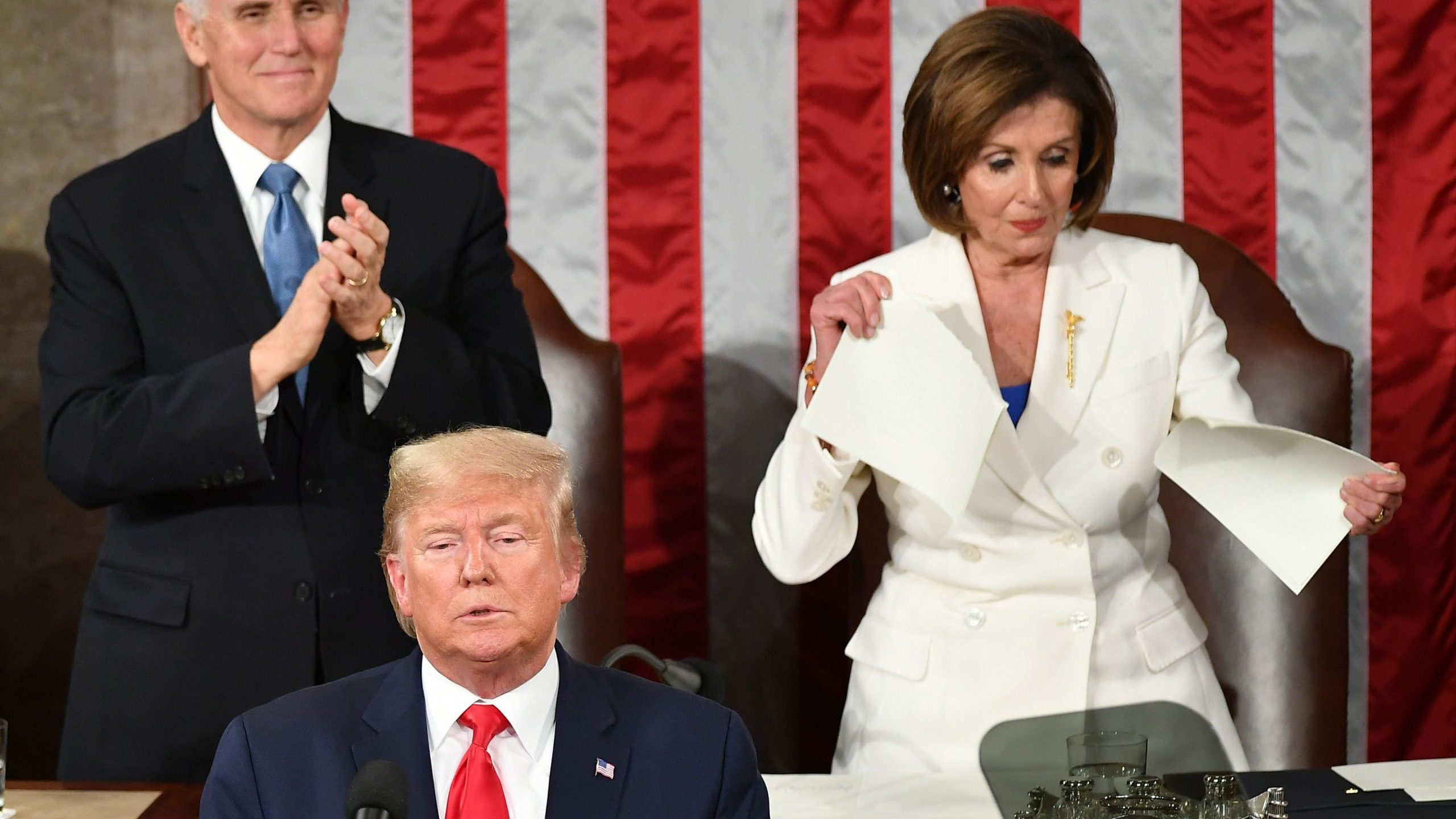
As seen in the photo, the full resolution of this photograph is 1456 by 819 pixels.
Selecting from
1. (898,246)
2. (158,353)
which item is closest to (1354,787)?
(158,353)

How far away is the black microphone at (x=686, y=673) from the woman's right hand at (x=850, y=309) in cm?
48

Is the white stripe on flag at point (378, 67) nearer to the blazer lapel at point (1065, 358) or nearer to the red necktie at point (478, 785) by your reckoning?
the blazer lapel at point (1065, 358)

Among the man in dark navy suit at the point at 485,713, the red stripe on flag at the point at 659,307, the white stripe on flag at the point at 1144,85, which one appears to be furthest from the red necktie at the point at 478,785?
the white stripe on flag at the point at 1144,85

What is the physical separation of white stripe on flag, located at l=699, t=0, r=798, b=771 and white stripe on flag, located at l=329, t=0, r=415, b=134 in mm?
659

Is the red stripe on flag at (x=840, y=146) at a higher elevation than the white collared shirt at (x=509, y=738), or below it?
higher

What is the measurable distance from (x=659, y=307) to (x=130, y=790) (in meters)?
1.88

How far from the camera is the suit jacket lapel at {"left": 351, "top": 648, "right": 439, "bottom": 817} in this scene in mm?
1747

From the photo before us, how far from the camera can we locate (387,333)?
2.38m

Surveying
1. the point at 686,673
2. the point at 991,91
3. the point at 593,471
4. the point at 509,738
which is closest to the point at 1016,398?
the point at 991,91

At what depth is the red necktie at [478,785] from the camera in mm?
1727

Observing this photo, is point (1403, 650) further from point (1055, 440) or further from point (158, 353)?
point (158, 353)

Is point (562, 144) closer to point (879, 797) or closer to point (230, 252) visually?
point (230, 252)

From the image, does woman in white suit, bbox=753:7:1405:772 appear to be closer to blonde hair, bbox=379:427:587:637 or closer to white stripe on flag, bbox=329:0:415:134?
blonde hair, bbox=379:427:587:637

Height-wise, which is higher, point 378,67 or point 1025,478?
point 378,67
